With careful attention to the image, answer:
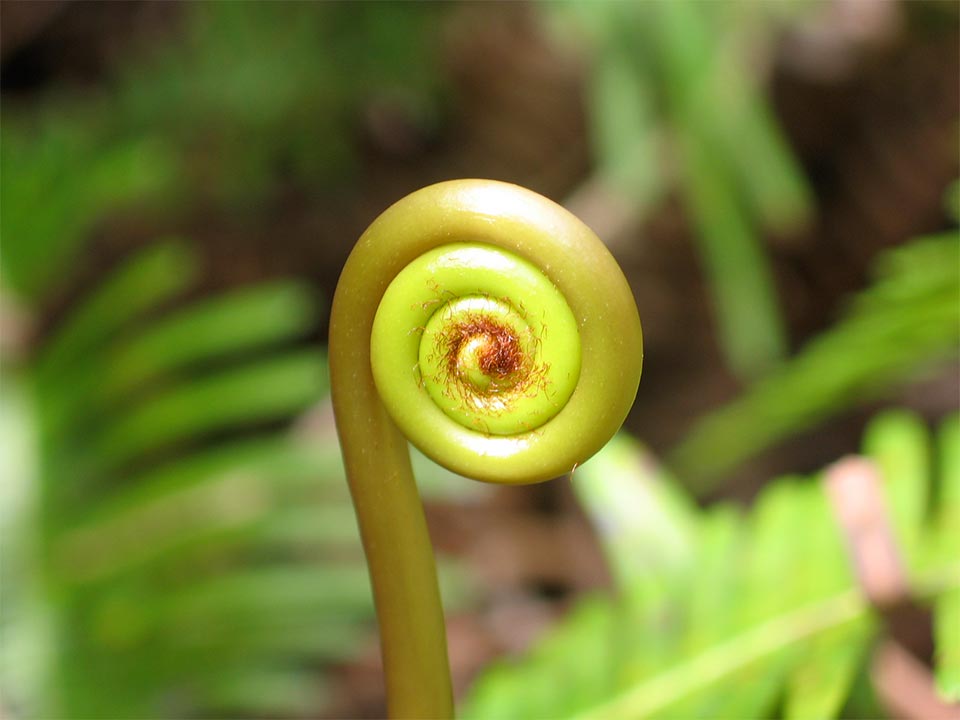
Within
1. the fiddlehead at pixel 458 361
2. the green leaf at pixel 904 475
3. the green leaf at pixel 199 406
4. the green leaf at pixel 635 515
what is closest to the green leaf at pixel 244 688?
the green leaf at pixel 199 406

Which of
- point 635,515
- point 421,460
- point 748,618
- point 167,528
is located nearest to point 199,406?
point 167,528

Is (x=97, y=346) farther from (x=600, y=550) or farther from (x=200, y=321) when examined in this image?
(x=600, y=550)

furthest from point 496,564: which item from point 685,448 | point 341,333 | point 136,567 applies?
point 341,333

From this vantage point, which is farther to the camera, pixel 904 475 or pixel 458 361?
pixel 904 475

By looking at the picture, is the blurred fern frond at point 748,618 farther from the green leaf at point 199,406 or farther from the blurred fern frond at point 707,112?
the blurred fern frond at point 707,112

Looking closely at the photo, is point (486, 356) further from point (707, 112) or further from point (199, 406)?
point (707, 112)

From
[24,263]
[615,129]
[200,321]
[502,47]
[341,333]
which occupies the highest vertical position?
[502,47]
